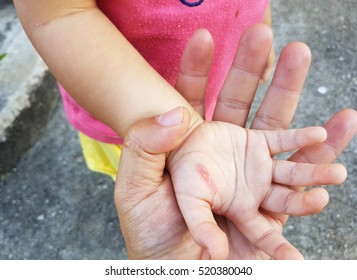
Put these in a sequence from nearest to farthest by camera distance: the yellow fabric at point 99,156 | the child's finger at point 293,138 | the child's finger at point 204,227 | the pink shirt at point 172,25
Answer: the child's finger at point 204,227, the child's finger at point 293,138, the pink shirt at point 172,25, the yellow fabric at point 99,156

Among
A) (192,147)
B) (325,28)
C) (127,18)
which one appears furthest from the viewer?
(325,28)

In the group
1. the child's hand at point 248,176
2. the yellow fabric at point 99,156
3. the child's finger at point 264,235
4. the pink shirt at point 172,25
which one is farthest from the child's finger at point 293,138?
the yellow fabric at point 99,156

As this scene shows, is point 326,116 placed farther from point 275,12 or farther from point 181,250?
point 181,250

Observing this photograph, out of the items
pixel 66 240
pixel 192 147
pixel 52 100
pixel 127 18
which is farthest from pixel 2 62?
pixel 192 147

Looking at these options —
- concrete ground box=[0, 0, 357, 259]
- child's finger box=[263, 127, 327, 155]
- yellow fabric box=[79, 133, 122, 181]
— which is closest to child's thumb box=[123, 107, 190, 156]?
child's finger box=[263, 127, 327, 155]

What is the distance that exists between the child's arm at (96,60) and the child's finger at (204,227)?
6.4 inches

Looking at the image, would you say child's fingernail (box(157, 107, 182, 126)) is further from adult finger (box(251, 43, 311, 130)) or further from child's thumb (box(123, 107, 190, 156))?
adult finger (box(251, 43, 311, 130))

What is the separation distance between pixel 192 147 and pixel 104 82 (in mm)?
183

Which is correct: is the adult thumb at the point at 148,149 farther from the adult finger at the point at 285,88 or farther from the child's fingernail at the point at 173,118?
the adult finger at the point at 285,88

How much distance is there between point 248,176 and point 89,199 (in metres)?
0.73

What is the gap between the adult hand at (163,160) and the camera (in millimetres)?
751

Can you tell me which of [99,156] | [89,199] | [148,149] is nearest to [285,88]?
[148,149]

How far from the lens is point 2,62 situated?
1471 mm

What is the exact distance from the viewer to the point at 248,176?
0.80 meters
